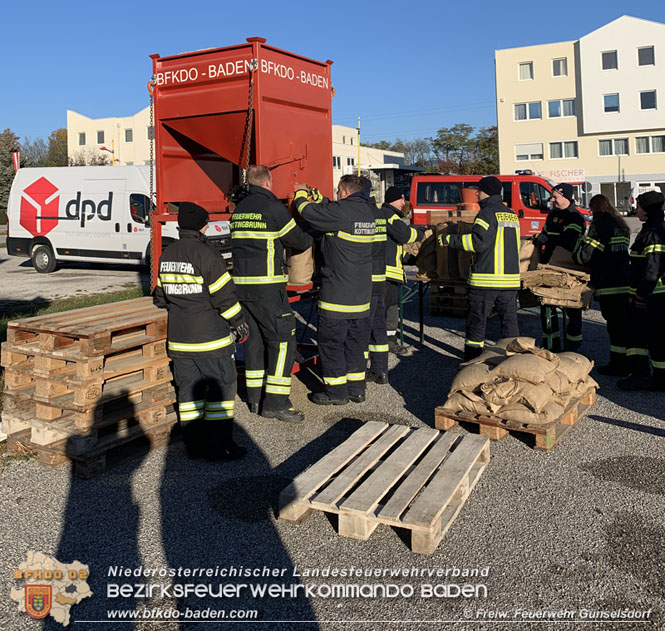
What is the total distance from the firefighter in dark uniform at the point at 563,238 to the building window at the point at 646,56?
42.1m

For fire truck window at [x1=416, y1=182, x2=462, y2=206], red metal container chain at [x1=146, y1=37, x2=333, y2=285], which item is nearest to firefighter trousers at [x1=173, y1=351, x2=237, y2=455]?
red metal container chain at [x1=146, y1=37, x2=333, y2=285]

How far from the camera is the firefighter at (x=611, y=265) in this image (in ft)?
22.4

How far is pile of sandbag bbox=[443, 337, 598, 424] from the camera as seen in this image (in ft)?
16.6

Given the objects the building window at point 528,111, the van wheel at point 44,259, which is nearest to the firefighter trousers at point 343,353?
the van wheel at point 44,259

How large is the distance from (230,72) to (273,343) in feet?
9.56

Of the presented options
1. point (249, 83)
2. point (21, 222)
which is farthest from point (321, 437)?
point (21, 222)

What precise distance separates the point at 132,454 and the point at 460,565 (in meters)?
2.66

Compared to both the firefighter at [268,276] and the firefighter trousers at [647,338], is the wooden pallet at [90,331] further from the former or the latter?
the firefighter trousers at [647,338]

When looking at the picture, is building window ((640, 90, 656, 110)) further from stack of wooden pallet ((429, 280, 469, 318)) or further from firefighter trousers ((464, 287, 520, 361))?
firefighter trousers ((464, 287, 520, 361))

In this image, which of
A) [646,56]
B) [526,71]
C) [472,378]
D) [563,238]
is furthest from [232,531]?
[526,71]

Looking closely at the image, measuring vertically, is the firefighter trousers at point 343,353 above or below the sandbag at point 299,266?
Answer: below

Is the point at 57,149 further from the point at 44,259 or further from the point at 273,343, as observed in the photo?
the point at 273,343

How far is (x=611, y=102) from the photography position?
44.0 meters

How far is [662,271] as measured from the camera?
6184 mm
